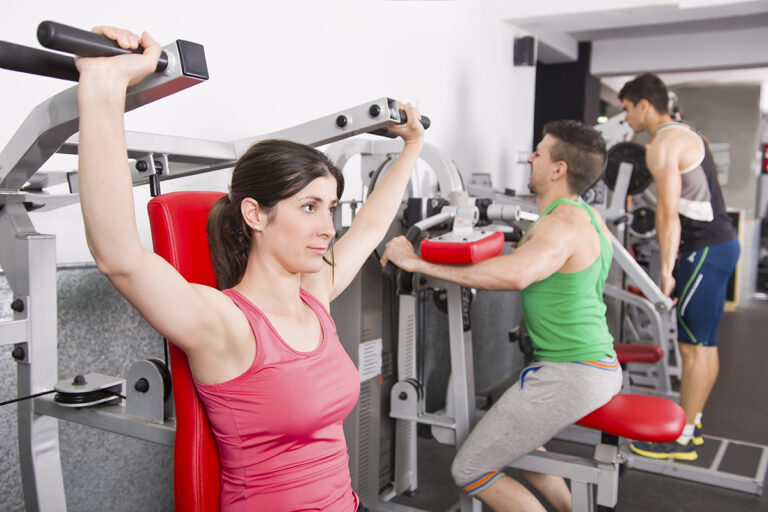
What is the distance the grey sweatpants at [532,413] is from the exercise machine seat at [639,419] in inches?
1.3

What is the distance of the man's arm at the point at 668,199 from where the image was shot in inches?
115

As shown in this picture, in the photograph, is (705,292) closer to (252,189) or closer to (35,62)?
(252,189)

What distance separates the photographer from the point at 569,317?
1.88 m

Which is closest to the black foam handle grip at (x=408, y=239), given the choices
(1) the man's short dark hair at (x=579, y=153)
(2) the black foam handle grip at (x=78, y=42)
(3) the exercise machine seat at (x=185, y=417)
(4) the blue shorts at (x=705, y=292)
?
(1) the man's short dark hair at (x=579, y=153)

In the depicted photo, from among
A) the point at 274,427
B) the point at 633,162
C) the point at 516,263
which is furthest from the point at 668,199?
the point at 274,427

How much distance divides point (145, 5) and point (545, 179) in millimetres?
1373

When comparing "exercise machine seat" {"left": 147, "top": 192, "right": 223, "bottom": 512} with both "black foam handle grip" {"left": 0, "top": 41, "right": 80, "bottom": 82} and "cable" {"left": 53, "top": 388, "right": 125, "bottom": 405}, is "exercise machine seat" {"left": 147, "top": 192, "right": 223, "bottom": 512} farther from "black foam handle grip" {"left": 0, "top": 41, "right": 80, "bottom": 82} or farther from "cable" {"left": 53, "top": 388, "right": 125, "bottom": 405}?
"black foam handle grip" {"left": 0, "top": 41, "right": 80, "bottom": 82}

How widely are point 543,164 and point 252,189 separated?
124 cm

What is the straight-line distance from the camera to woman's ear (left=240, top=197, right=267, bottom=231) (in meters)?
1.16

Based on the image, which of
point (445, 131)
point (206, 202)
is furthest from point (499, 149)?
point (206, 202)

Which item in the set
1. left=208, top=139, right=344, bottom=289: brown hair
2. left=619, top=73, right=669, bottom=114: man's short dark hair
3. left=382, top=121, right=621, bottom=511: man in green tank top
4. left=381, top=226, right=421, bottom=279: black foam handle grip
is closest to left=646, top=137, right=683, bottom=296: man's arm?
left=619, top=73, right=669, bottom=114: man's short dark hair

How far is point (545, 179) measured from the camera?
2104 mm

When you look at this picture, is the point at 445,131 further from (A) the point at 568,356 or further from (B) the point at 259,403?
(B) the point at 259,403

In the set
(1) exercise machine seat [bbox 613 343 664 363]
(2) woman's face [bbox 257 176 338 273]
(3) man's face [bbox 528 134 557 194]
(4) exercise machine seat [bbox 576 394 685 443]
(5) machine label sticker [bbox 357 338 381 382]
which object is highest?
(3) man's face [bbox 528 134 557 194]
